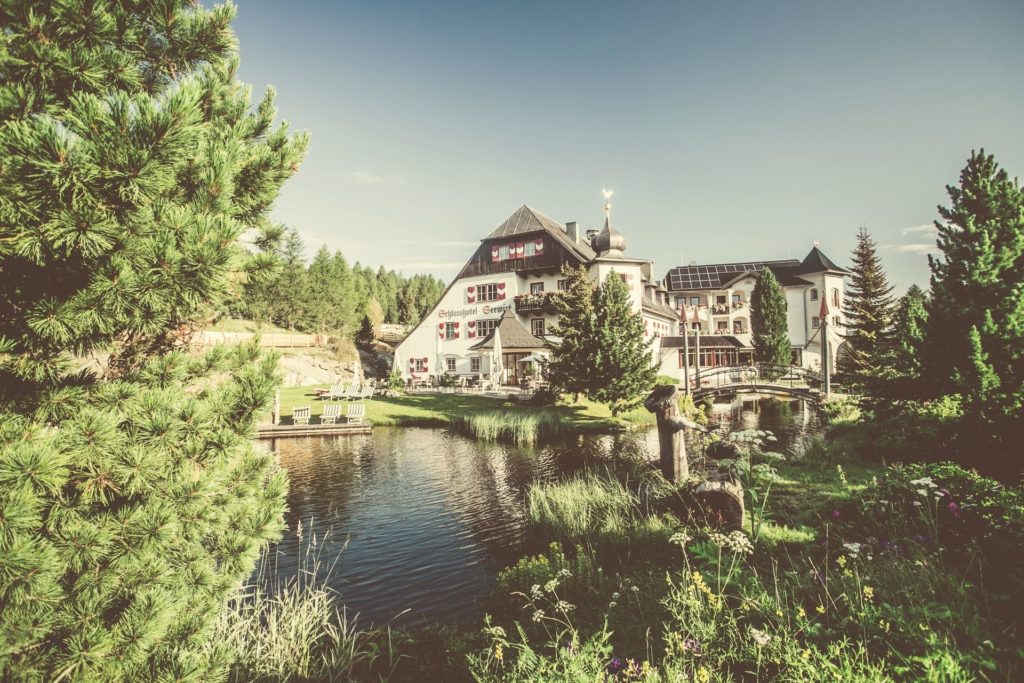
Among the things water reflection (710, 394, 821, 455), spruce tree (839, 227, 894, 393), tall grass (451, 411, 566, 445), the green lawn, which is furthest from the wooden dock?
spruce tree (839, 227, 894, 393)

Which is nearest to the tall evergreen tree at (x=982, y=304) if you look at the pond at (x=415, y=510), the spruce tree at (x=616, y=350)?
the pond at (x=415, y=510)

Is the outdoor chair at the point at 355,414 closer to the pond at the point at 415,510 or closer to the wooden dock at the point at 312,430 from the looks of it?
the wooden dock at the point at 312,430

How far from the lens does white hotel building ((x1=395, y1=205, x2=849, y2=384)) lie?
111 ft

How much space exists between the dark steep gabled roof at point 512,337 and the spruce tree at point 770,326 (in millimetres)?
23169

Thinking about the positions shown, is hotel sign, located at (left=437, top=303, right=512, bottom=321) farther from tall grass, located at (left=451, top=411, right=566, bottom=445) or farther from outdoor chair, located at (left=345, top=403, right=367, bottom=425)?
outdoor chair, located at (left=345, top=403, right=367, bottom=425)

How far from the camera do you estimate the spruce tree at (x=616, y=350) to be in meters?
21.0

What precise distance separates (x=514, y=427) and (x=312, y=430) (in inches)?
338

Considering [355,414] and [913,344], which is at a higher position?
[913,344]

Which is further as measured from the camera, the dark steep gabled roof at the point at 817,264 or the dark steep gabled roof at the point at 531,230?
the dark steep gabled roof at the point at 817,264

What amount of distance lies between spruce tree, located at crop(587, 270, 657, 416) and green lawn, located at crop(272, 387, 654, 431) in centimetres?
133

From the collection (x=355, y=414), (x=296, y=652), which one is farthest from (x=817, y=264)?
(x=296, y=652)

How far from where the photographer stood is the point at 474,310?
37938mm

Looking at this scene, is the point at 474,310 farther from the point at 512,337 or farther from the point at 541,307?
the point at 541,307

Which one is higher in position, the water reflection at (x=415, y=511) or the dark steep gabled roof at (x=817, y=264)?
the dark steep gabled roof at (x=817, y=264)
